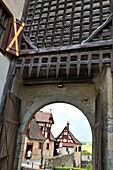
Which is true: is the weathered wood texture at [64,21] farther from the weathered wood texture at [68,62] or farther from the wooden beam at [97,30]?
the weathered wood texture at [68,62]

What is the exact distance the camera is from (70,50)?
3717 millimetres

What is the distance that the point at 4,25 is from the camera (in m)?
3.96

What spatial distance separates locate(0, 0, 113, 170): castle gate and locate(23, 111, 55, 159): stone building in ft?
39.4

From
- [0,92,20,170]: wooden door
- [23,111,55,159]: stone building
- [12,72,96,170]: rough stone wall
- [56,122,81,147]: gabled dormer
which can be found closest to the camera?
[0,92,20,170]: wooden door

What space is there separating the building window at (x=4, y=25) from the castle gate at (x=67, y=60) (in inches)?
18.7

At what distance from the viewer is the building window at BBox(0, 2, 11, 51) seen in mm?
3815

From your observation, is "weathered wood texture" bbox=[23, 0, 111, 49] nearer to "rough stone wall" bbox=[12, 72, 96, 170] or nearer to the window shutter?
the window shutter

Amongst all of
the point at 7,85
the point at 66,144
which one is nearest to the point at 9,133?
the point at 7,85

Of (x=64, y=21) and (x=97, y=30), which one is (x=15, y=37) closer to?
(x=64, y=21)

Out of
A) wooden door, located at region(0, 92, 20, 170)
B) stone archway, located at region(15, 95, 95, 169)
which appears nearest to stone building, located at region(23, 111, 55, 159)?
stone archway, located at region(15, 95, 95, 169)

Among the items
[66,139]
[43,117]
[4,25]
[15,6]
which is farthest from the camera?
[66,139]

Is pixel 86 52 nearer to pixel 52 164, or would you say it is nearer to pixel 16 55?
pixel 16 55

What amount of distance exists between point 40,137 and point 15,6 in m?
14.8

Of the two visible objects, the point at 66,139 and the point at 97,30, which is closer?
the point at 97,30
